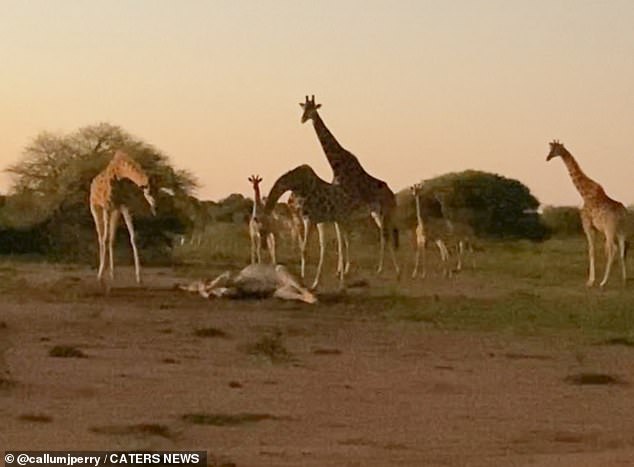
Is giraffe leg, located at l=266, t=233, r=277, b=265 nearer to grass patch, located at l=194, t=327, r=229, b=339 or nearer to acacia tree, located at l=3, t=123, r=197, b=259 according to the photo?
acacia tree, located at l=3, t=123, r=197, b=259

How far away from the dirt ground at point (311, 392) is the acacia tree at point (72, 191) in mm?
17618

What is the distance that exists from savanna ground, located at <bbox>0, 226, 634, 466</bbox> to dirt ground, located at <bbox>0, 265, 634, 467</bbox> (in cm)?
2

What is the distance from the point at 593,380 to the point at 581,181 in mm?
15311

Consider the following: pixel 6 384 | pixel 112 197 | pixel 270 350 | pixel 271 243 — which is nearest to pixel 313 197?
pixel 112 197

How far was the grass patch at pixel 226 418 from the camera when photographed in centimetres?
841

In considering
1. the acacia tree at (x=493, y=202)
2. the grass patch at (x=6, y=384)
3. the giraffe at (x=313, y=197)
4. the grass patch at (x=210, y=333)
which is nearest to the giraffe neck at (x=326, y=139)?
the giraffe at (x=313, y=197)

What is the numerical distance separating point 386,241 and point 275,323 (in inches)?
481

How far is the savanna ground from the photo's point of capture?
25.5 ft

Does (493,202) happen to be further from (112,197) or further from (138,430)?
(138,430)

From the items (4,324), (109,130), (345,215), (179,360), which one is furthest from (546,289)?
(109,130)

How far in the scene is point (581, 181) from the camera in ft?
84.5

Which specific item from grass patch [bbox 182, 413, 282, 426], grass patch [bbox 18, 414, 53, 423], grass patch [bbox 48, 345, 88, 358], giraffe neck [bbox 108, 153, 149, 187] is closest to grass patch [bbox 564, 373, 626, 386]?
grass patch [bbox 182, 413, 282, 426]

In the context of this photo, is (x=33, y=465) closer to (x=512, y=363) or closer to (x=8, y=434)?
(x=8, y=434)

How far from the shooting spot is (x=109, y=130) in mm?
39125
